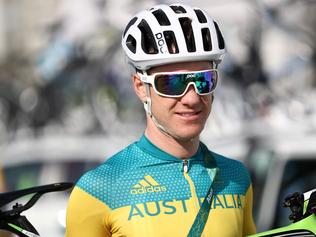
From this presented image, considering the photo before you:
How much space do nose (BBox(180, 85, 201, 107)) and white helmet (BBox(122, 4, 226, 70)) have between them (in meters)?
0.09

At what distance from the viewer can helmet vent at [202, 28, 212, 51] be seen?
278cm

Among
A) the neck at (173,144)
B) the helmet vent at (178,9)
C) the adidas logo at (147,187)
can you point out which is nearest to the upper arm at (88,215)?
the adidas logo at (147,187)

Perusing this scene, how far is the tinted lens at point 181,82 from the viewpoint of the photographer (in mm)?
2723

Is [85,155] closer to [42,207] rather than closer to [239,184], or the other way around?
[42,207]

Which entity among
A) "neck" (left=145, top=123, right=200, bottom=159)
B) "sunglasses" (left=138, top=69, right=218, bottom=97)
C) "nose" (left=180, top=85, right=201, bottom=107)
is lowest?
"neck" (left=145, top=123, right=200, bottom=159)

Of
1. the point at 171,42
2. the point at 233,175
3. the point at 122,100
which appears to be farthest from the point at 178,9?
the point at 122,100

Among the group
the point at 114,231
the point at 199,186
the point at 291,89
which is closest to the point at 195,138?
the point at 199,186

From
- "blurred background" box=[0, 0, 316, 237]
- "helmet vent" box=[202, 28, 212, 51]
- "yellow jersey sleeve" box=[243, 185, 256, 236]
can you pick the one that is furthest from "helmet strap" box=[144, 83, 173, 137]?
"blurred background" box=[0, 0, 316, 237]

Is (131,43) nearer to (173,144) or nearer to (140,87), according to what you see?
(140,87)

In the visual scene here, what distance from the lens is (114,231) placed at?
275 cm

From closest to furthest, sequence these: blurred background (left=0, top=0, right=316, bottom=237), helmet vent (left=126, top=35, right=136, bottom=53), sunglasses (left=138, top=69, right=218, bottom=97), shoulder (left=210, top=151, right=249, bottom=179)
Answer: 1. sunglasses (left=138, top=69, right=218, bottom=97)
2. helmet vent (left=126, top=35, right=136, bottom=53)
3. shoulder (left=210, top=151, right=249, bottom=179)
4. blurred background (left=0, top=0, right=316, bottom=237)

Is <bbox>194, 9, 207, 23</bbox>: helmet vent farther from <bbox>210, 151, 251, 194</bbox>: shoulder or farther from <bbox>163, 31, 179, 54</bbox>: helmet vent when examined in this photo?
<bbox>210, 151, 251, 194</bbox>: shoulder

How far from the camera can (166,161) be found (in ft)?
9.27

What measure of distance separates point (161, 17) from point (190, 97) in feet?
0.96
